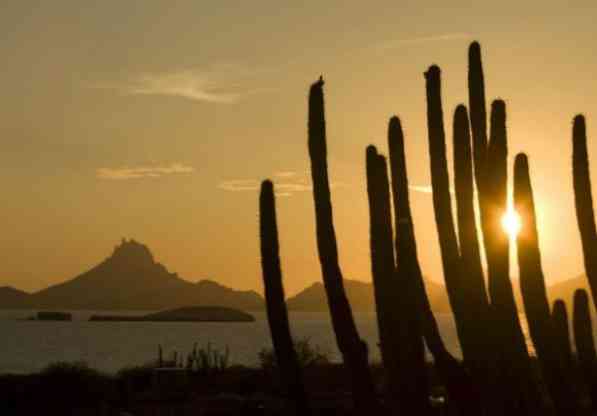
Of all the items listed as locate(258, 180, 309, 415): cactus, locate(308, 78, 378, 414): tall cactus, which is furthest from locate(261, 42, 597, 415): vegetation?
locate(258, 180, 309, 415): cactus

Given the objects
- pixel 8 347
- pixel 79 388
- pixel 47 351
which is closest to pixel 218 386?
pixel 79 388

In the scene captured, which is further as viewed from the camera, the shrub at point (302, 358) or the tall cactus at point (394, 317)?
the shrub at point (302, 358)

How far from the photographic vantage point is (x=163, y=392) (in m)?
34.9

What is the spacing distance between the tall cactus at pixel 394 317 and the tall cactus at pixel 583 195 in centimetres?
350

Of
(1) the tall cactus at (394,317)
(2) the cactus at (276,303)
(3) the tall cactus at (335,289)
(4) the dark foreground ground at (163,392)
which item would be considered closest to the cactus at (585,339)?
(1) the tall cactus at (394,317)

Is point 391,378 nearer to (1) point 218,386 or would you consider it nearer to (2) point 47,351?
(1) point 218,386

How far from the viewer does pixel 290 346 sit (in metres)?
16.8

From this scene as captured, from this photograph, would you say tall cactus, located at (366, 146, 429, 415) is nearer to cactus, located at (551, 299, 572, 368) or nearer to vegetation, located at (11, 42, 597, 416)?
vegetation, located at (11, 42, 597, 416)

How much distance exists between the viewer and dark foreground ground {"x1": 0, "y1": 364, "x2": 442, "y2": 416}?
1124 inches

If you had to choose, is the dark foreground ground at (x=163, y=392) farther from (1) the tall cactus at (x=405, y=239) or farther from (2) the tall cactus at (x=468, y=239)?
(2) the tall cactus at (x=468, y=239)

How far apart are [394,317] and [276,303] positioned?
1563 millimetres

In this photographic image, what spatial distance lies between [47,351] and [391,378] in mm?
136940

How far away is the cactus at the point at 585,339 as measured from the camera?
18297mm

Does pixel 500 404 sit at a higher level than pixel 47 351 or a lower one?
lower
